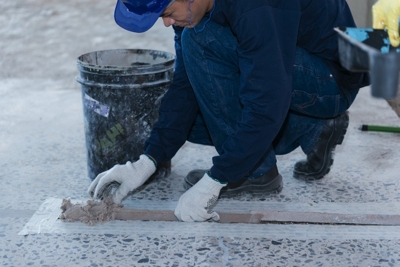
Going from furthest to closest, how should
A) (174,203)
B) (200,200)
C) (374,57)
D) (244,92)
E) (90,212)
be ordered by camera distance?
1. (174,203)
2. (90,212)
3. (200,200)
4. (244,92)
5. (374,57)

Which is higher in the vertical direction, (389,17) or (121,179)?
(389,17)

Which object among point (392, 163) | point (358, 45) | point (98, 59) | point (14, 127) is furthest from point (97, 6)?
point (358, 45)

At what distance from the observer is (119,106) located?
7.90ft

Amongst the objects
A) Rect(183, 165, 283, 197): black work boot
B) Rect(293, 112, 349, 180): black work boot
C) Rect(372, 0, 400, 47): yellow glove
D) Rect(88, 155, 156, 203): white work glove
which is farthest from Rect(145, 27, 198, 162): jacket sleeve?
Rect(372, 0, 400, 47): yellow glove

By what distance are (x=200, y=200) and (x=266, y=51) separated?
0.60 metres

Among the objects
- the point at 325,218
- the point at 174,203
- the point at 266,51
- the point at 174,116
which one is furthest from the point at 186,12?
the point at 325,218

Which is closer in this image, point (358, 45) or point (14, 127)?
point (358, 45)

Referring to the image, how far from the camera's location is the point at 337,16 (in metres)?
2.14

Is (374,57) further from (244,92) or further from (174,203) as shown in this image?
(174,203)

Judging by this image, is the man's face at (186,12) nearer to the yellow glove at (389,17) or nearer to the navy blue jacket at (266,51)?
the navy blue jacket at (266,51)

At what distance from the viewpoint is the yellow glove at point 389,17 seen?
1.46 meters

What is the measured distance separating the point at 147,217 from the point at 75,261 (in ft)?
1.24

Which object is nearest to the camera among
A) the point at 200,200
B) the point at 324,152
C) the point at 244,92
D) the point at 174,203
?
the point at 244,92

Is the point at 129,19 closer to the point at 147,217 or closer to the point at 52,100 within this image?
the point at 147,217
